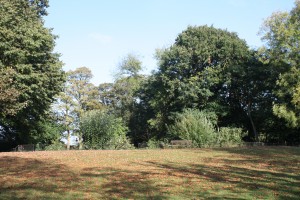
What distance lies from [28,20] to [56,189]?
24.9 metres

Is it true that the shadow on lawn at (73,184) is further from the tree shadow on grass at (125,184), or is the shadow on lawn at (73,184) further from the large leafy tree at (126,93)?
the large leafy tree at (126,93)

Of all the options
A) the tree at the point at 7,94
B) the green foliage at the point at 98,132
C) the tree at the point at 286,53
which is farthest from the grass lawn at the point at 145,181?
the tree at the point at 286,53

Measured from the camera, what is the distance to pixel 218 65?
4316 centimetres

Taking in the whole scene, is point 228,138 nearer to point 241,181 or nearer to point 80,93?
point 241,181

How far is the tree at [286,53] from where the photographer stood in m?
32.0

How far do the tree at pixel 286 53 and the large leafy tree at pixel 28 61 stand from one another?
23311 millimetres

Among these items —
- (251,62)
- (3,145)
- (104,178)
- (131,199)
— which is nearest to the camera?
(131,199)

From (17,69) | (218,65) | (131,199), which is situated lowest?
(131,199)

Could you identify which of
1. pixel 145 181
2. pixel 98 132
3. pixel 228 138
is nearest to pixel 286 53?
pixel 228 138

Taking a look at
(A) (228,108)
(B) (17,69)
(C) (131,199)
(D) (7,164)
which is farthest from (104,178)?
(A) (228,108)

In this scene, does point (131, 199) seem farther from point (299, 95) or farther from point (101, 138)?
point (101, 138)

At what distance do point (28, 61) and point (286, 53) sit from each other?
2715 cm

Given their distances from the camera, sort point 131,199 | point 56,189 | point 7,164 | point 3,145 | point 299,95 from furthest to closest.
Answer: point 3,145
point 299,95
point 7,164
point 56,189
point 131,199

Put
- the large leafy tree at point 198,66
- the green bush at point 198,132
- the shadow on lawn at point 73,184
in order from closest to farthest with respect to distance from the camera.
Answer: the shadow on lawn at point 73,184, the green bush at point 198,132, the large leafy tree at point 198,66
